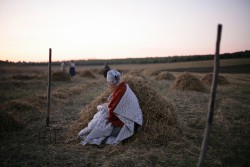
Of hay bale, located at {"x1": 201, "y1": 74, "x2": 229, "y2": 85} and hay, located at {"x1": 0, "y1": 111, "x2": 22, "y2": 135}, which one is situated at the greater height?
hay bale, located at {"x1": 201, "y1": 74, "x2": 229, "y2": 85}

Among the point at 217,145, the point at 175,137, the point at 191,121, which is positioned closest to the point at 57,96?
the point at 191,121

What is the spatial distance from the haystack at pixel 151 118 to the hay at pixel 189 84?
8.95 metres

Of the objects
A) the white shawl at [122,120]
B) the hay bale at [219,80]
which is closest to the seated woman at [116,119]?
the white shawl at [122,120]

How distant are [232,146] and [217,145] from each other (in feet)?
1.06

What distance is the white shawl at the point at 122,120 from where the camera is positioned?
547 cm

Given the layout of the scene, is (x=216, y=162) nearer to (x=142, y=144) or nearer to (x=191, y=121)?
(x=142, y=144)

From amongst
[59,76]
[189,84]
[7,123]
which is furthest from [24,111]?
[59,76]

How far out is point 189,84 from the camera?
15273 mm

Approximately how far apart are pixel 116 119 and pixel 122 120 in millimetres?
175

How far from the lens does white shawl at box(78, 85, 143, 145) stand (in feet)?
17.9

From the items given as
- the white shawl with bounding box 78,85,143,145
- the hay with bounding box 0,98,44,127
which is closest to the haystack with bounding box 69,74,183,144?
the white shawl with bounding box 78,85,143,145

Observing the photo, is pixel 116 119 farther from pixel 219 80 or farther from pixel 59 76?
pixel 59 76

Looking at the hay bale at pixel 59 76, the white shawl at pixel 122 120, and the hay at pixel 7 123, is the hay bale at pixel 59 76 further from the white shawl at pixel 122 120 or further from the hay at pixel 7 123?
the white shawl at pixel 122 120

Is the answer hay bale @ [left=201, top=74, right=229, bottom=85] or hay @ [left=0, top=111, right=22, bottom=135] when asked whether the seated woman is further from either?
hay bale @ [left=201, top=74, right=229, bottom=85]
